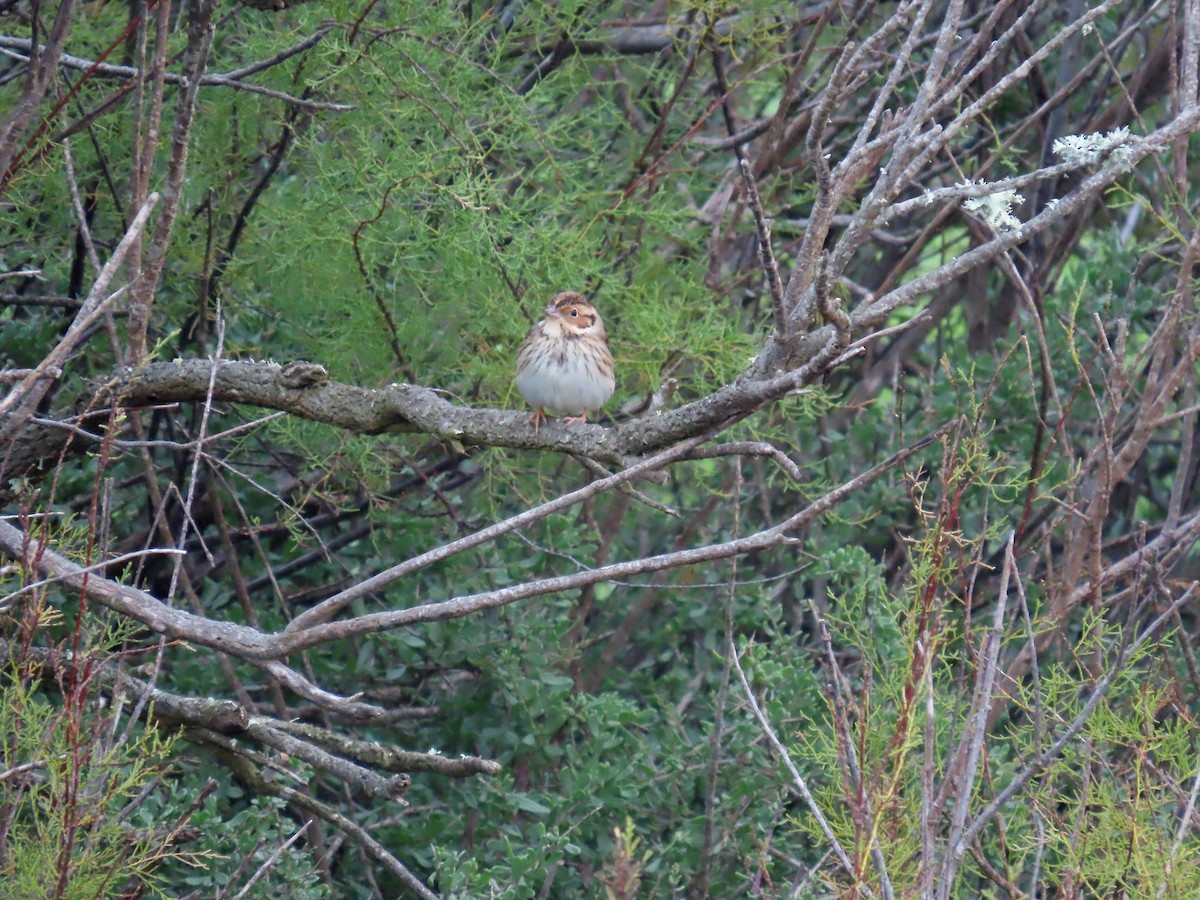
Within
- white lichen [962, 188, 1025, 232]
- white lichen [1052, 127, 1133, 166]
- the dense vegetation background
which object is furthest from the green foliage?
white lichen [1052, 127, 1133, 166]

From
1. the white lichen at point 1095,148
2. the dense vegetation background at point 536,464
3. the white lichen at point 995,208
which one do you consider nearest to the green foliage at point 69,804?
the dense vegetation background at point 536,464

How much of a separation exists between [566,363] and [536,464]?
80 centimetres

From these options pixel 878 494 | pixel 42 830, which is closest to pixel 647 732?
pixel 878 494

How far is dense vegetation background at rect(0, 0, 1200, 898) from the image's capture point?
3119 mm

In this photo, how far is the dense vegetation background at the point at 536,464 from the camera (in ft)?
10.2

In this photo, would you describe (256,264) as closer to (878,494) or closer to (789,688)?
(789,688)

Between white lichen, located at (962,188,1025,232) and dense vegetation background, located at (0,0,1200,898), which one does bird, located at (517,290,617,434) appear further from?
white lichen, located at (962,188,1025,232)

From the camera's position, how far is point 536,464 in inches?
217

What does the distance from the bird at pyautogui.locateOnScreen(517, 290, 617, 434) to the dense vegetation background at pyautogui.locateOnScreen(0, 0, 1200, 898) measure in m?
0.12

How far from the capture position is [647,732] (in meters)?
5.83

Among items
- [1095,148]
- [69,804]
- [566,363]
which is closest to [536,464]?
[566,363]

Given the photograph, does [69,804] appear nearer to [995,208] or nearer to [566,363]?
[995,208]

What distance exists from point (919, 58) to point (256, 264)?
358cm

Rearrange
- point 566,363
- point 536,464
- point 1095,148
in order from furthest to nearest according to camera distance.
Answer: point 536,464 < point 566,363 < point 1095,148
